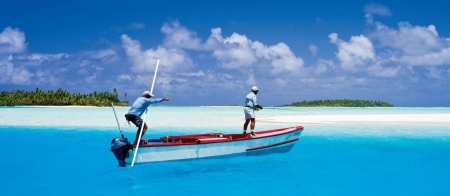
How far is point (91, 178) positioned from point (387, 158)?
30.7ft

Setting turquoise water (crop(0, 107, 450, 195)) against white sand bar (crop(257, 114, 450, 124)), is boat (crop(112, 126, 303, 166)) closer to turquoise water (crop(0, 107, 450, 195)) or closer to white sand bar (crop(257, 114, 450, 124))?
turquoise water (crop(0, 107, 450, 195))

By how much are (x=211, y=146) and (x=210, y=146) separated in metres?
0.03

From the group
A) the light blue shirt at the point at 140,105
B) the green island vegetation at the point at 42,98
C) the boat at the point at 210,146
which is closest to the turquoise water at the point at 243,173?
the boat at the point at 210,146

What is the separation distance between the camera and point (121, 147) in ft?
37.9

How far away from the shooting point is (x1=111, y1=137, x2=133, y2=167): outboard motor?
37.9 ft

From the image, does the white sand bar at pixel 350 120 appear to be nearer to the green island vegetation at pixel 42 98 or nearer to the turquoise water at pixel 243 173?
the turquoise water at pixel 243 173

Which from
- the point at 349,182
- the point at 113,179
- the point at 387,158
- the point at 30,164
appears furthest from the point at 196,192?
the point at 387,158

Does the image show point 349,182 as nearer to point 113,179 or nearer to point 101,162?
point 113,179

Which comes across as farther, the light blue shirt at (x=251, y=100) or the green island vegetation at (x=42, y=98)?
the green island vegetation at (x=42, y=98)

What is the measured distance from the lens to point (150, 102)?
12.4 metres

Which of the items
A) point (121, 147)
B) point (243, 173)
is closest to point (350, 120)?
point (243, 173)

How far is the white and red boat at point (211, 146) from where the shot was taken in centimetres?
1205

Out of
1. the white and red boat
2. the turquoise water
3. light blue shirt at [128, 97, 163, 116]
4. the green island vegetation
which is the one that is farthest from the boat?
the green island vegetation

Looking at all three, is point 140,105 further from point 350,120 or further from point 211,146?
point 350,120
